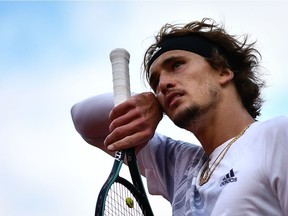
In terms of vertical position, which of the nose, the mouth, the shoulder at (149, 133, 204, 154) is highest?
the nose

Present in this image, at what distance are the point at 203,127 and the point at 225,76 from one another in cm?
46

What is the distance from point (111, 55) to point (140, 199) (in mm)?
1003

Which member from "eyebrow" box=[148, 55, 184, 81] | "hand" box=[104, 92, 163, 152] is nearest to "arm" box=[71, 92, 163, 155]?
"hand" box=[104, 92, 163, 152]

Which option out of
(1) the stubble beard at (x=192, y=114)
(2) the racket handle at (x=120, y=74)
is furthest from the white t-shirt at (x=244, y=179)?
(2) the racket handle at (x=120, y=74)

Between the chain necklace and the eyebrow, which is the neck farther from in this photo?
the eyebrow

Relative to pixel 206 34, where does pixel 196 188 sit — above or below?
below

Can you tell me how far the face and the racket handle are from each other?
17 cm

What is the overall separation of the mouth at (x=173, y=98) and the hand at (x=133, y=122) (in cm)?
19

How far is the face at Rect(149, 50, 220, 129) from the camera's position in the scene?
3.46 metres

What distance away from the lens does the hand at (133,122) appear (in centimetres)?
348

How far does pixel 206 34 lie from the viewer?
4.12 m

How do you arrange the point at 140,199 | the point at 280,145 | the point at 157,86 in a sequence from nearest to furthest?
the point at 280,145
the point at 140,199
the point at 157,86

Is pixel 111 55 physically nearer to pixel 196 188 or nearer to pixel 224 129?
pixel 224 129

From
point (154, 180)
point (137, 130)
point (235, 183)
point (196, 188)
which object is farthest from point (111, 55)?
point (235, 183)
